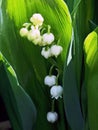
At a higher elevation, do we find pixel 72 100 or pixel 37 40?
pixel 37 40

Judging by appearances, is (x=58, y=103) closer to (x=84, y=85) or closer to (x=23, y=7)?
(x=84, y=85)

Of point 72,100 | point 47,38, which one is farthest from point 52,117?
point 47,38

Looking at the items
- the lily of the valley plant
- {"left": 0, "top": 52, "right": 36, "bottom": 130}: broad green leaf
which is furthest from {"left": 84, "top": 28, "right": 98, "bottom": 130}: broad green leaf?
{"left": 0, "top": 52, "right": 36, "bottom": 130}: broad green leaf

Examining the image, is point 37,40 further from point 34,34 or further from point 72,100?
point 72,100

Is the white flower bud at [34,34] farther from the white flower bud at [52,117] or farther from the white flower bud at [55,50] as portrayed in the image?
the white flower bud at [52,117]

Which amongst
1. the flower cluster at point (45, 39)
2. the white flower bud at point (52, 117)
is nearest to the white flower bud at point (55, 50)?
the flower cluster at point (45, 39)

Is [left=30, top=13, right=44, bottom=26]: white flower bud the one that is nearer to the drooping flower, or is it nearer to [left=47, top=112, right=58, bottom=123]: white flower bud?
the drooping flower

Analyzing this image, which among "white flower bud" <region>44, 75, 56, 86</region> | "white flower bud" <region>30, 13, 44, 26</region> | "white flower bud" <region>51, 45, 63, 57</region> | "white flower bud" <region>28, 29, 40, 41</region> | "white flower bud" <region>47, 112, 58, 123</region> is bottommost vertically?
"white flower bud" <region>47, 112, 58, 123</region>
